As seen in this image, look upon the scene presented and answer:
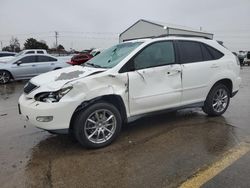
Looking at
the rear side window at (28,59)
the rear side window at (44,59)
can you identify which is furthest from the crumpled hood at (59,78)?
the rear side window at (44,59)

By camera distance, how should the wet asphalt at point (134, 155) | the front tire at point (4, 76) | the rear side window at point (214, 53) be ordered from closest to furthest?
the wet asphalt at point (134, 155)
the rear side window at point (214, 53)
the front tire at point (4, 76)

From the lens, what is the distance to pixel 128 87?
4.10 meters

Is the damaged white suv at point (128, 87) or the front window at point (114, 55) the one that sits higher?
the front window at point (114, 55)

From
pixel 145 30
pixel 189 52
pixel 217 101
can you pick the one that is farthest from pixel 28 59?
pixel 145 30

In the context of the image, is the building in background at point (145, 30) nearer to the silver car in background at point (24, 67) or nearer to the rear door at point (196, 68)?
the silver car in background at point (24, 67)

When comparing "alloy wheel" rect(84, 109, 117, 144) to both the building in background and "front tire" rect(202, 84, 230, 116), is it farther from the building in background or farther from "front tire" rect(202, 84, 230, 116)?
the building in background

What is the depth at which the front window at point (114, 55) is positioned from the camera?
4344 millimetres

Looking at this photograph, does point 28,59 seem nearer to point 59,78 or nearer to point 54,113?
point 59,78

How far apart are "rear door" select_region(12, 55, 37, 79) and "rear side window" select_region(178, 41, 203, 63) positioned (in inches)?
375

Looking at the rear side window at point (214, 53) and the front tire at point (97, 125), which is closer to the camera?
the front tire at point (97, 125)

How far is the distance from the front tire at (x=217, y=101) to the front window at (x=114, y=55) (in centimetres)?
198

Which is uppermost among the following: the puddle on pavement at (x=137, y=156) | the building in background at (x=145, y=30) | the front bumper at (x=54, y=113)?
the building in background at (x=145, y=30)

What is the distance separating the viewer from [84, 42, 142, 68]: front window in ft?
14.3

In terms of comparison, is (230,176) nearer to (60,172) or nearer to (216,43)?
(60,172)
